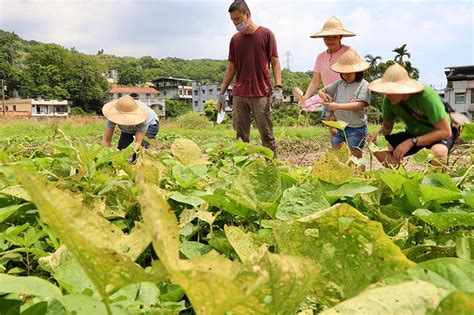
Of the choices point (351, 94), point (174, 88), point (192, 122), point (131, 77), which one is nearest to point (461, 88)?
point (192, 122)

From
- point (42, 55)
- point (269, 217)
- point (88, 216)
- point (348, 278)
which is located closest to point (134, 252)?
point (88, 216)

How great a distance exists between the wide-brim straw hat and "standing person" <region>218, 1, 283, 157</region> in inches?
49.2

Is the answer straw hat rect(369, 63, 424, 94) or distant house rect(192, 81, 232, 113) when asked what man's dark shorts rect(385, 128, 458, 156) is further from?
distant house rect(192, 81, 232, 113)

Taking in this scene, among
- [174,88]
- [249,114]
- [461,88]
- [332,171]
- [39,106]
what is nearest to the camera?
[332,171]

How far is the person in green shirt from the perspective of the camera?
11.0 ft

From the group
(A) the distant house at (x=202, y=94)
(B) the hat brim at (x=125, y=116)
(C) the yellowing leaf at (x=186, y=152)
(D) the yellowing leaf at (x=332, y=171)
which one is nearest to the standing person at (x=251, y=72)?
(B) the hat brim at (x=125, y=116)

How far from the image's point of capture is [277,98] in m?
5.95

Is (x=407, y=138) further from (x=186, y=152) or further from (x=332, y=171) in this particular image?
(x=332, y=171)

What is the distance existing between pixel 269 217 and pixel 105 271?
48 cm

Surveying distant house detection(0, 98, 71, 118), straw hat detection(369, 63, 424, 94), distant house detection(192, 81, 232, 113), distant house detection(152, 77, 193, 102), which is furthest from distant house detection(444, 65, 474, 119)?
distant house detection(152, 77, 193, 102)

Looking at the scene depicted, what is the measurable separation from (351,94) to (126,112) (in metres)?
2.27

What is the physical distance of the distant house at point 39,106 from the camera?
226 feet

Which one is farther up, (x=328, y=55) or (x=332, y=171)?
(x=328, y=55)

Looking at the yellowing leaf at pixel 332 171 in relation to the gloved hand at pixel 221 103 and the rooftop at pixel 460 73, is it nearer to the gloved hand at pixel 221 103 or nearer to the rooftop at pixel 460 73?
the gloved hand at pixel 221 103
